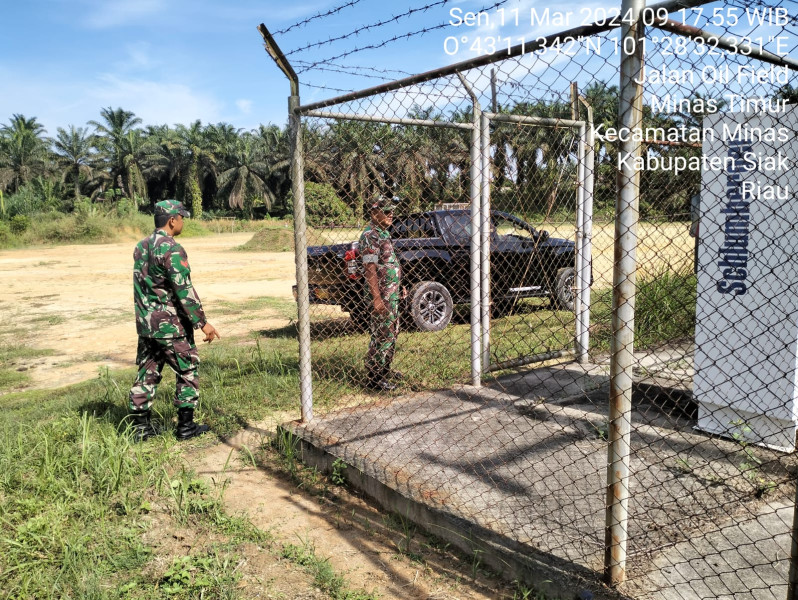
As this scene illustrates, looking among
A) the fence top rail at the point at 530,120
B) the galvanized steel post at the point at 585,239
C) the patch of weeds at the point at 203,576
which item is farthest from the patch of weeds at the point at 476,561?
the fence top rail at the point at 530,120

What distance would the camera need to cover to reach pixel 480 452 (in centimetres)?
376

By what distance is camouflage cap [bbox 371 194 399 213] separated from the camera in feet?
16.2

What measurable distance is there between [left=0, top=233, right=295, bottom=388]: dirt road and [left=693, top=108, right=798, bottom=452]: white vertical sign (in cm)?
581

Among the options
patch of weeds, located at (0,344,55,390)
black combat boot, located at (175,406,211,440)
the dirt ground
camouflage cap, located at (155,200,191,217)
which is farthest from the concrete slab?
patch of weeds, located at (0,344,55,390)

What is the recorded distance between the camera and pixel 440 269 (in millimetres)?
7984

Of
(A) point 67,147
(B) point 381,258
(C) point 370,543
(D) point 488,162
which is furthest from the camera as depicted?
(A) point 67,147

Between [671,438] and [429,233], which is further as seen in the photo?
[429,233]

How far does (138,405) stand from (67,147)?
193ft

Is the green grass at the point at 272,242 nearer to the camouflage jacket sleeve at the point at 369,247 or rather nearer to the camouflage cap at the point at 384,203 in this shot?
the camouflage jacket sleeve at the point at 369,247

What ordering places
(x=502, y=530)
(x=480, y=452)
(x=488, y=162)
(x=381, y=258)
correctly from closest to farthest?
(x=502, y=530) < (x=480, y=452) < (x=488, y=162) < (x=381, y=258)

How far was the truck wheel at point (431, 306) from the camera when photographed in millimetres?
7746

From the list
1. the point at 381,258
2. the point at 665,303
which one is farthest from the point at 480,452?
the point at 665,303

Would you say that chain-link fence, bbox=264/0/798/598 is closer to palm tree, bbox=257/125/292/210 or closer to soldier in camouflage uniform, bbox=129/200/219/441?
soldier in camouflage uniform, bbox=129/200/219/441

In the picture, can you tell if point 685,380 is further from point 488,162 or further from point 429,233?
point 429,233
